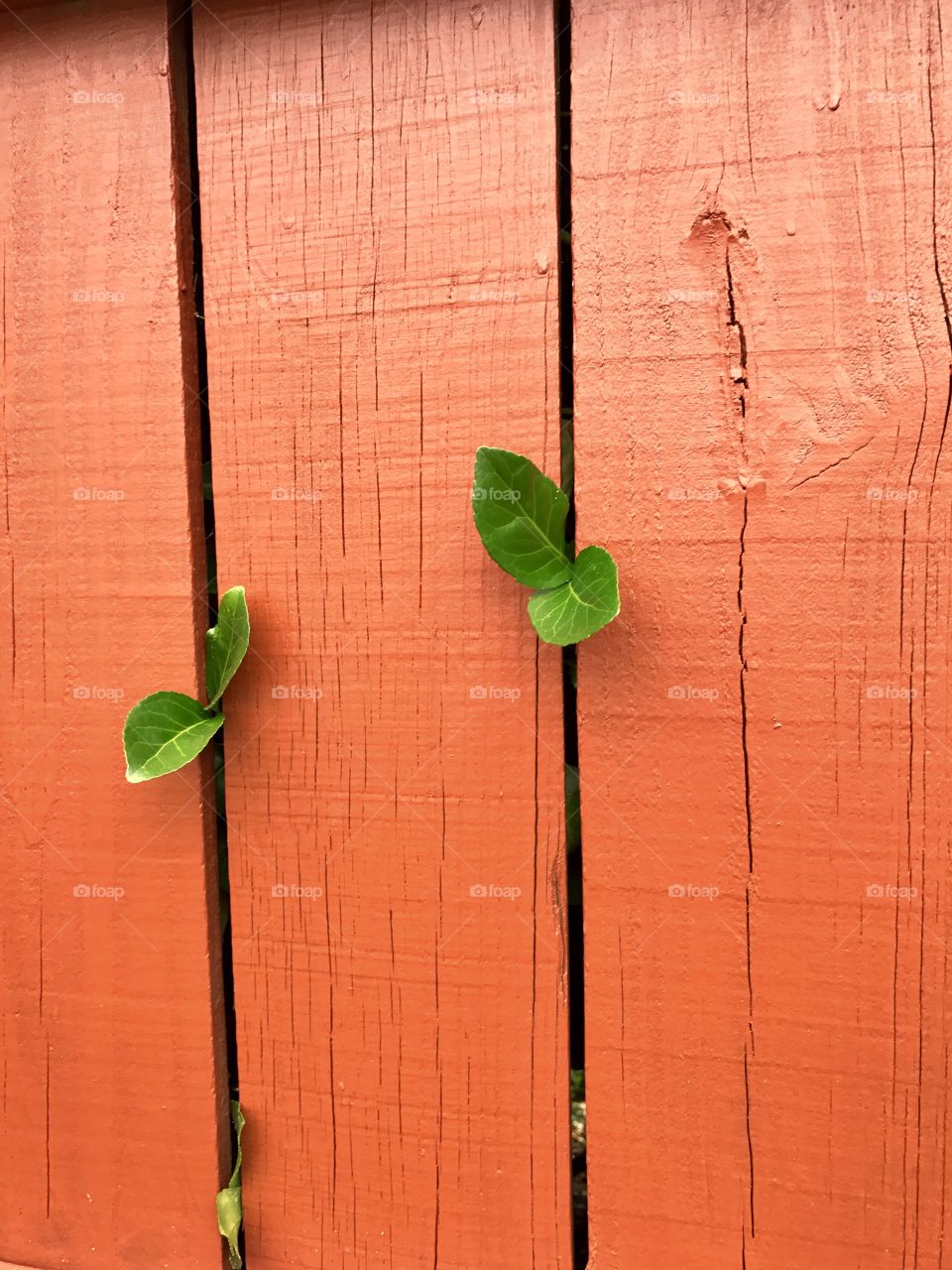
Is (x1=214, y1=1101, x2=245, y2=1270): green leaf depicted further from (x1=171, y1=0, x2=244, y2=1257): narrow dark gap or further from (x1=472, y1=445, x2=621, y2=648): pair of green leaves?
(x1=472, y1=445, x2=621, y2=648): pair of green leaves

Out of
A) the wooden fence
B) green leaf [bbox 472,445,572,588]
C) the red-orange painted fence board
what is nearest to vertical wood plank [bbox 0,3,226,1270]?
the wooden fence

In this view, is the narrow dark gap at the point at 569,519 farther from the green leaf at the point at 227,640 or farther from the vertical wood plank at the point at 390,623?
the green leaf at the point at 227,640

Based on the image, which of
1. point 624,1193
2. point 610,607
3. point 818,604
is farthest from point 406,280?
point 624,1193

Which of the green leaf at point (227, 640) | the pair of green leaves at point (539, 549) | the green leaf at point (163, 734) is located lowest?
the green leaf at point (163, 734)

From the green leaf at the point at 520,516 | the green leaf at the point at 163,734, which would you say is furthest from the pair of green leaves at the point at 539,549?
the green leaf at the point at 163,734

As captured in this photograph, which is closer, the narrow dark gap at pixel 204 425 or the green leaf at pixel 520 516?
the green leaf at pixel 520 516

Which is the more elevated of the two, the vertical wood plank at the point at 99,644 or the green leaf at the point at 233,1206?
the vertical wood plank at the point at 99,644

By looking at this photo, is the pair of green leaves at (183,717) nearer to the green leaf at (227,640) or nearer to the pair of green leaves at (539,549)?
the green leaf at (227,640)

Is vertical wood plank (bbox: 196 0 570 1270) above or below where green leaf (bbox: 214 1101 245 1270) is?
above
